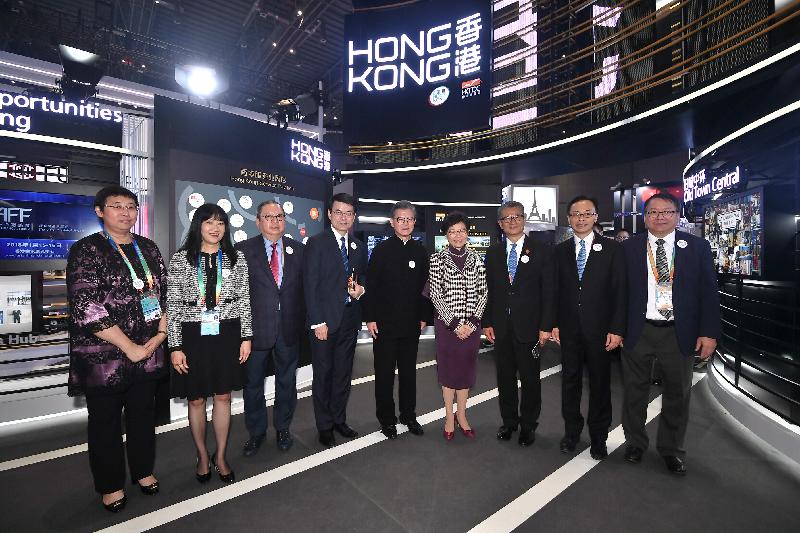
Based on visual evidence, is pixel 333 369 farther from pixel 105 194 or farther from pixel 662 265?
pixel 662 265

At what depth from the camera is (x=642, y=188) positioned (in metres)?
9.22

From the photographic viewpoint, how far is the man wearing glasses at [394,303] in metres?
3.16

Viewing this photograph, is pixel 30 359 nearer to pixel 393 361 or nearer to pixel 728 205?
pixel 393 361

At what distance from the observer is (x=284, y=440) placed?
3076mm

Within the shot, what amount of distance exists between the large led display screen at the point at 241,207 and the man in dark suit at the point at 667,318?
3243 mm

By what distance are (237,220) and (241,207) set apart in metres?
0.15

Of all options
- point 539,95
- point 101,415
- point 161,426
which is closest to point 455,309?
point 101,415

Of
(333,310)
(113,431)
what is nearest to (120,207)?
(113,431)

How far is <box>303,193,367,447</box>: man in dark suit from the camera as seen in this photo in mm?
3055

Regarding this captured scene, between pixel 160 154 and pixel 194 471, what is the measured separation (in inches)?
106

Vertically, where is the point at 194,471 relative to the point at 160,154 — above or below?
below

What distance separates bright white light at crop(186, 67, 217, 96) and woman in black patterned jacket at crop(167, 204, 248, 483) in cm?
441

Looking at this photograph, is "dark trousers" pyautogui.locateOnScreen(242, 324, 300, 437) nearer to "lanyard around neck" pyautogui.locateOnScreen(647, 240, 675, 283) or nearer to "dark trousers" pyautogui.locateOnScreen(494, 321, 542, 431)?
"dark trousers" pyautogui.locateOnScreen(494, 321, 542, 431)

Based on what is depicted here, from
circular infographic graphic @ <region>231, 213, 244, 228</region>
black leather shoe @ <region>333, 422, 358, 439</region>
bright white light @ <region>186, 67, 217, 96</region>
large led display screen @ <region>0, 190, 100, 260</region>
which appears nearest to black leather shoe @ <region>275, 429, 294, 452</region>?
black leather shoe @ <region>333, 422, 358, 439</region>
